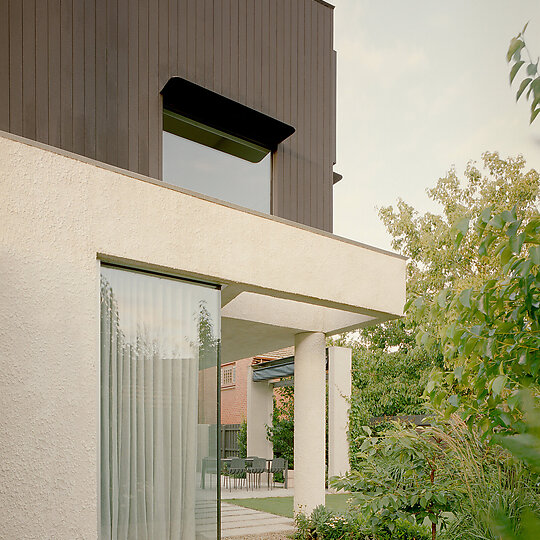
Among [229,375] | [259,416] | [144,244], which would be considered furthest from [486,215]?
[229,375]

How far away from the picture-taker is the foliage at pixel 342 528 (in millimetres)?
6906

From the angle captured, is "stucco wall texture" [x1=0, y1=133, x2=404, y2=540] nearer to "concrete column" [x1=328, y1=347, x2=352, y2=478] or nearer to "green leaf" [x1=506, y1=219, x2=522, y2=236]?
Answer: "green leaf" [x1=506, y1=219, x2=522, y2=236]

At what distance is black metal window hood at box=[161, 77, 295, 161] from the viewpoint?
7.42 meters

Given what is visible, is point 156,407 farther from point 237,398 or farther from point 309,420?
point 237,398

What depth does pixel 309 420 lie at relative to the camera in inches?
392

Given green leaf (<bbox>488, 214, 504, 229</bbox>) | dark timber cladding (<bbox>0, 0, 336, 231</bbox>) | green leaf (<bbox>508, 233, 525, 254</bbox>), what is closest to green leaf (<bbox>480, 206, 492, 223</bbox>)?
green leaf (<bbox>488, 214, 504, 229</bbox>)

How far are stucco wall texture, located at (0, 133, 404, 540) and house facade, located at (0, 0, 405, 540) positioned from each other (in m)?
0.01

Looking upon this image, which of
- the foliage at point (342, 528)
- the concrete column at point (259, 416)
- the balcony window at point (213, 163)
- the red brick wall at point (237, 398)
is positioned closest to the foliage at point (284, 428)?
the concrete column at point (259, 416)

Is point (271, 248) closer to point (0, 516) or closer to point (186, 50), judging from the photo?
A: point (186, 50)

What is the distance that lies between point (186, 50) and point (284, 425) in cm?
1429

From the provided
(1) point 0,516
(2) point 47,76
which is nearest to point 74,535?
(1) point 0,516

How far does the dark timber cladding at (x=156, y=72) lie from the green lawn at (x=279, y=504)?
657 centimetres

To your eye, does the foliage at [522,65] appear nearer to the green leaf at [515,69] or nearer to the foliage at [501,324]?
the green leaf at [515,69]

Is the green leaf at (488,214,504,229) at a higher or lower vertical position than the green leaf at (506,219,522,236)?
higher
